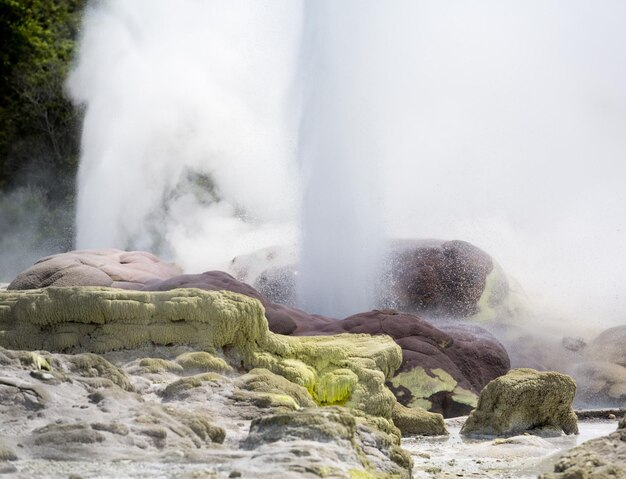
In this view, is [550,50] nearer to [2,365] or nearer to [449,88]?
[449,88]

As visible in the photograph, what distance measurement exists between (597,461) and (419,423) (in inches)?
128

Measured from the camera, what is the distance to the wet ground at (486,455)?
5.80 metres

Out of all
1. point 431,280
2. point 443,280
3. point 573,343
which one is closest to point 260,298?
point 573,343

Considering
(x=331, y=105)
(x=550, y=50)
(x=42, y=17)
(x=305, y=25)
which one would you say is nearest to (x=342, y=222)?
(x=331, y=105)

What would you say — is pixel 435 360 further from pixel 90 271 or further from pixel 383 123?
pixel 383 123

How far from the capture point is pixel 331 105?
15086mm

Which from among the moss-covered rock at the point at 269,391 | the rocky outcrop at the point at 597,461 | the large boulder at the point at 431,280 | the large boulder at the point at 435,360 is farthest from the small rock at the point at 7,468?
the large boulder at the point at 431,280

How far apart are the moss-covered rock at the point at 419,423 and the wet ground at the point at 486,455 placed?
112 mm

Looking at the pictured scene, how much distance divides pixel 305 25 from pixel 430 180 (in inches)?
198

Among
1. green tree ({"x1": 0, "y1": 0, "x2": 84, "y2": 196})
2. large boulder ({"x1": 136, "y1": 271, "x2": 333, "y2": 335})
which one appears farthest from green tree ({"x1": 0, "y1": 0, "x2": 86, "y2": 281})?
large boulder ({"x1": 136, "y1": 271, "x2": 333, "y2": 335})

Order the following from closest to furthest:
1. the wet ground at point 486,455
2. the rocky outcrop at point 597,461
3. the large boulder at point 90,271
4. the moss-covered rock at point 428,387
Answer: the rocky outcrop at point 597,461 → the wet ground at point 486,455 → the moss-covered rock at point 428,387 → the large boulder at point 90,271

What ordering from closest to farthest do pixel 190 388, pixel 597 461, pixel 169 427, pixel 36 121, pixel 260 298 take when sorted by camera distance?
1. pixel 597 461
2. pixel 169 427
3. pixel 190 388
4. pixel 260 298
5. pixel 36 121

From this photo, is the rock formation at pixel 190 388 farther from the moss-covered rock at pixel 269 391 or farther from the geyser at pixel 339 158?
the geyser at pixel 339 158

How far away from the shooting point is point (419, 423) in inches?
310
